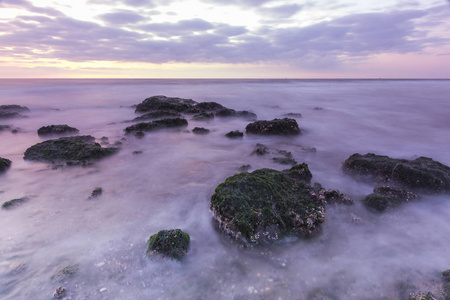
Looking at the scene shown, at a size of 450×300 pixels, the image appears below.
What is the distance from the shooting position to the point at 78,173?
6.20 meters

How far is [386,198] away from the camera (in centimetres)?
467

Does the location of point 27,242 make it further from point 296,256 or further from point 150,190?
point 296,256

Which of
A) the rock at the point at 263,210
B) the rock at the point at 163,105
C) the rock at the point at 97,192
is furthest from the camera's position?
the rock at the point at 163,105

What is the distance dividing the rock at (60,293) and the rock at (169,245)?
1.02 meters

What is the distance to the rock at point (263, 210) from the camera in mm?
3742

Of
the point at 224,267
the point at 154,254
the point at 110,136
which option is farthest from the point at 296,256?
the point at 110,136

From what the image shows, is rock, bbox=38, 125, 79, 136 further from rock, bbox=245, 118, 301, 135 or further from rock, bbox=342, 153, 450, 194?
rock, bbox=342, 153, 450, 194

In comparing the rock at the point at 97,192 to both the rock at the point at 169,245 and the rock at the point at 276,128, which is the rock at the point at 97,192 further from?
the rock at the point at 276,128

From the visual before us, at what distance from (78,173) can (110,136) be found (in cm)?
421

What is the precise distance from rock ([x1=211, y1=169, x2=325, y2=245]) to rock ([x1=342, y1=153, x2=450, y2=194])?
7.27 feet

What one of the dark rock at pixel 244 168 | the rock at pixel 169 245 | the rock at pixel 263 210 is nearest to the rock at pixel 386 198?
the rock at pixel 263 210

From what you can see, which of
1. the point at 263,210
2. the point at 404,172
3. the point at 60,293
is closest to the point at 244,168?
the point at 263,210

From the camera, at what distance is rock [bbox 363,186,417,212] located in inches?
179

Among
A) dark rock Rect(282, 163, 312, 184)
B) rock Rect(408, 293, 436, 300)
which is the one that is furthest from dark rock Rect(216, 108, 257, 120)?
rock Rect(408, 293, 436, 300)
